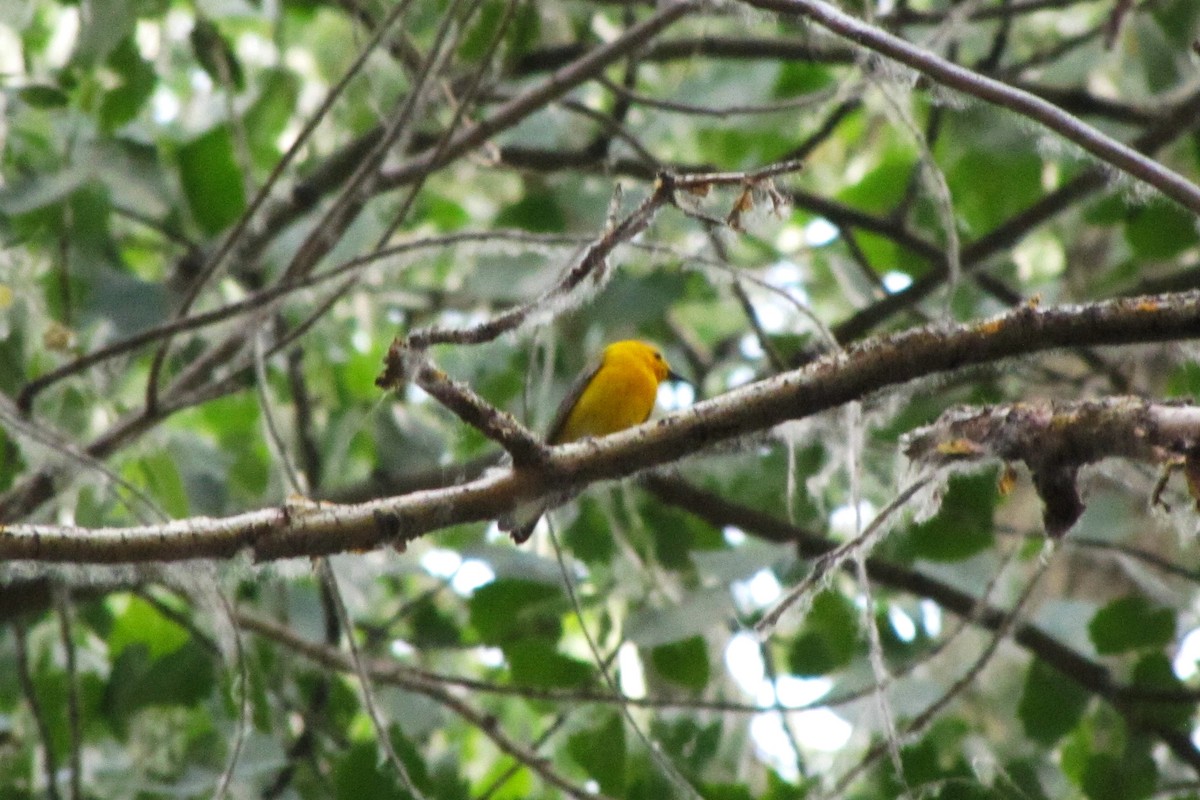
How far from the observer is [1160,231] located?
4.12 metres

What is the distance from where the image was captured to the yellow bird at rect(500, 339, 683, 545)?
14.0 feet

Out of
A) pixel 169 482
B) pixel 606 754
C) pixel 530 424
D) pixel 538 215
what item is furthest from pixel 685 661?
pixel 538 215

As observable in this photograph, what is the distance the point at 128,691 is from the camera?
3602 millimetres

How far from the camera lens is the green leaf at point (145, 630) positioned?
13.4 feet

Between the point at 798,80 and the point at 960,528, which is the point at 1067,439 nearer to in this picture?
the point at 960,528

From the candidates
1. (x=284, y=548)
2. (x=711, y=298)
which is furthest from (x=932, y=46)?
(x=284, y=548)

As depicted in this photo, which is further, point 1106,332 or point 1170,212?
point 1170,212

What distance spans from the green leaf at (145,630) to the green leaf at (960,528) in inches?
76.7

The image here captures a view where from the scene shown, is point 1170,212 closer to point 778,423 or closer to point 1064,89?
point 1064,89

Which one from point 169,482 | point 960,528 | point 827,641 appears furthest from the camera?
point 827,641

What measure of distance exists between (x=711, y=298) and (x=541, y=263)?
85 centimetres

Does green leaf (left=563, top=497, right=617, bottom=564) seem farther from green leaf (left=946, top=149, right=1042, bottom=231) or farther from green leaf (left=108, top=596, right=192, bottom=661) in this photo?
green leaf (left=946, top=149, right=1042, bottom=231)

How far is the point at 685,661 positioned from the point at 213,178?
178 centimetres

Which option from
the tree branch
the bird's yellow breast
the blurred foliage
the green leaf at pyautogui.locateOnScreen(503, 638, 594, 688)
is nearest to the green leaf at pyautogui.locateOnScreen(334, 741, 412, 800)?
the blurred foliage
